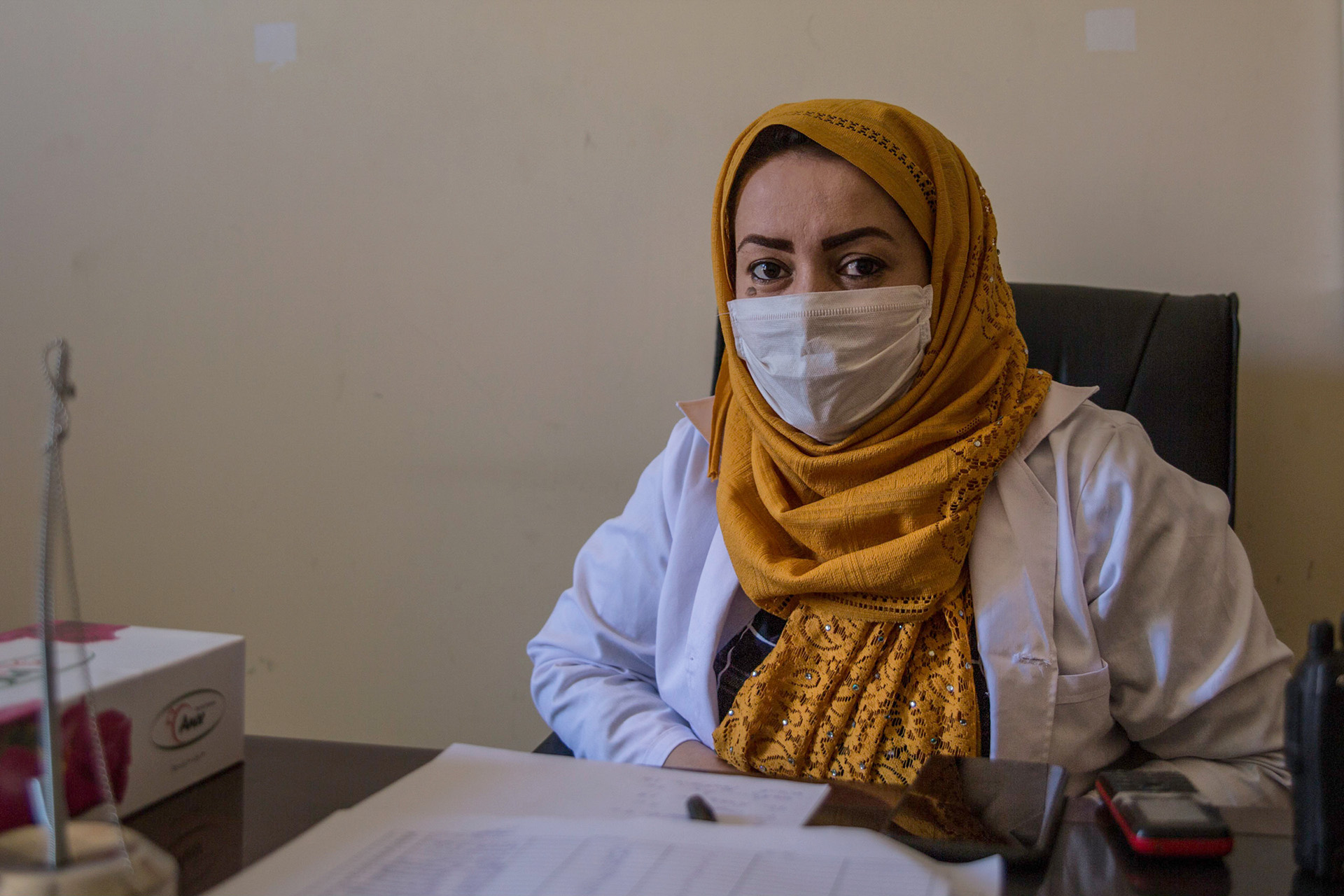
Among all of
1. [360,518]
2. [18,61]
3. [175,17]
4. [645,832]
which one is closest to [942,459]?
[645,832]

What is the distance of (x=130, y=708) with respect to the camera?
0.62m

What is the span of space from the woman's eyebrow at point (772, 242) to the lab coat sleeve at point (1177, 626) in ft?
1.30

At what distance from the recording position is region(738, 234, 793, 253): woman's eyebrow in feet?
3.59

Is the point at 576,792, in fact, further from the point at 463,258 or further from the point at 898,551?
the point at 463,258

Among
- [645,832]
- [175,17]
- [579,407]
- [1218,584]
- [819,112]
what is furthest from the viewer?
[175,17]

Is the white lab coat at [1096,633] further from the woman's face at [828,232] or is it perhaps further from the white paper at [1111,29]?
the white paper at [1111,29]

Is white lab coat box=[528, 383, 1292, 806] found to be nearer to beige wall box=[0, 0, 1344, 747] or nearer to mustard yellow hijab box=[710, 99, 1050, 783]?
mustard yellow hijab box=[710, 99, 1050, 783]

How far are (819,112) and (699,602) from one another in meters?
0.56

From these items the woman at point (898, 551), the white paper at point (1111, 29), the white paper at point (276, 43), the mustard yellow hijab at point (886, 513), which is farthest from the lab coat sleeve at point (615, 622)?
the white paper at point (276, 43)

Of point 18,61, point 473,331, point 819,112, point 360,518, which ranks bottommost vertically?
point 360,518

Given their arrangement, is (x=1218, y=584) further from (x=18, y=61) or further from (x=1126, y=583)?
(x=18, y=61)

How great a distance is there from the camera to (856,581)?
3.35 ft

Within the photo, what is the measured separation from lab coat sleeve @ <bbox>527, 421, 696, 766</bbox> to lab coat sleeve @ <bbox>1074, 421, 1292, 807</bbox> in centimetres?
47

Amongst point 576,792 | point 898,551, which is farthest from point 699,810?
point 898,551
